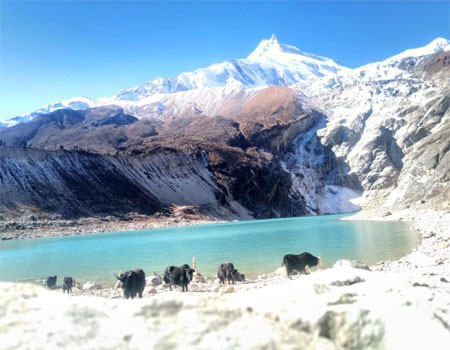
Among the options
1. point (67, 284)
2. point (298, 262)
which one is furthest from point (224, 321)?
point (67, 284)

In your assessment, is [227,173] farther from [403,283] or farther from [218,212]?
[403,283]

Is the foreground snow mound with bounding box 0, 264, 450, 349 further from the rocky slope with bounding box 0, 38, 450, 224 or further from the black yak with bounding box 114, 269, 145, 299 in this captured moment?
the rocky slope with bounding box 0, 38, 450, 224

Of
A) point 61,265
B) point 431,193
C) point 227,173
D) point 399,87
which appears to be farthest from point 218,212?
point 399,87

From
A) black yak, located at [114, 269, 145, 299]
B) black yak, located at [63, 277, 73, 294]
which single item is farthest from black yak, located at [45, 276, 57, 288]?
black yak, located at [114, 269, 145, 299]

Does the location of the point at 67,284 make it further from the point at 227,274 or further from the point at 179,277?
the point at 227,274

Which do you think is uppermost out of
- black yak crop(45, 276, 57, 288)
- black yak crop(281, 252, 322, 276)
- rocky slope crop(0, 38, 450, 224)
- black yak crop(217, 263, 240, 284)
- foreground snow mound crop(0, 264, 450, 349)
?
rocky slope crop(0, 38, 450, 224)

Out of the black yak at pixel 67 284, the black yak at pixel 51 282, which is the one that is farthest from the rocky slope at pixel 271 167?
the black yak at pixel 67 284
